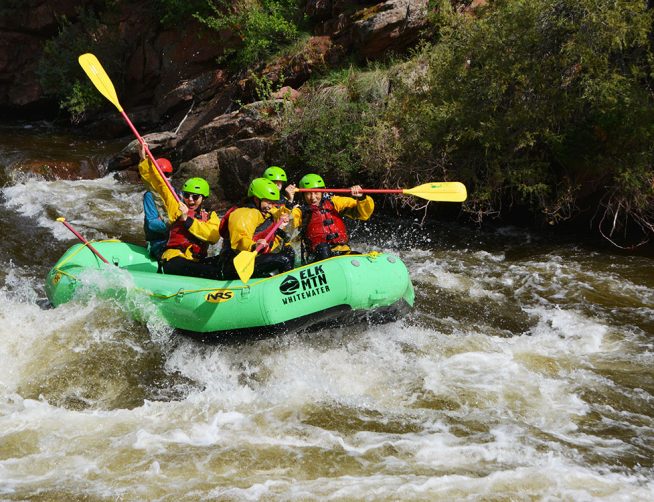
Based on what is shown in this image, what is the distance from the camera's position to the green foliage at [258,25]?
37.0 feet

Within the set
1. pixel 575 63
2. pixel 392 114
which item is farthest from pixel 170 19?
pixel 575 63

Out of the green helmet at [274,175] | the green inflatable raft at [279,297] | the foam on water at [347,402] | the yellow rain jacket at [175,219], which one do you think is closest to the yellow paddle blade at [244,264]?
the green inflatable raft at [279,297]

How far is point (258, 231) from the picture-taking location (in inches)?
205

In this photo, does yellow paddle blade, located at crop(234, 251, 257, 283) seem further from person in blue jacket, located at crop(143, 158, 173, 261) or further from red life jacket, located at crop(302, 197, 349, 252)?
person in blue jacket, located at crop(143, 158, 173, 261)

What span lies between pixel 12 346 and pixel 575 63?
6.14m

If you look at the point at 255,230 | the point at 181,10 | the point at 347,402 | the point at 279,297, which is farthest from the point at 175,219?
the point at 181,10

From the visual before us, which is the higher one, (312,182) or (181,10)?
(181,10)

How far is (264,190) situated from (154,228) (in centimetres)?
129

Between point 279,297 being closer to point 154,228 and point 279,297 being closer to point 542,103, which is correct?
point 154,228

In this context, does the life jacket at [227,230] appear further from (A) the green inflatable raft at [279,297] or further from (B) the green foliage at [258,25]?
(B) the green foliage at [258,25]

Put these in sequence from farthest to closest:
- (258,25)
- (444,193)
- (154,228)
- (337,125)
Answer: (258,25)
(337,125)
(444,193)
(154,228)

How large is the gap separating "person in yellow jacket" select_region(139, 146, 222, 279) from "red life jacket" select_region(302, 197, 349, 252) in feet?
2.66

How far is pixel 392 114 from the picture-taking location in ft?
26.9

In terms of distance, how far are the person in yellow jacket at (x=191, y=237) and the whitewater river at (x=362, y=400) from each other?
56 centimetres
